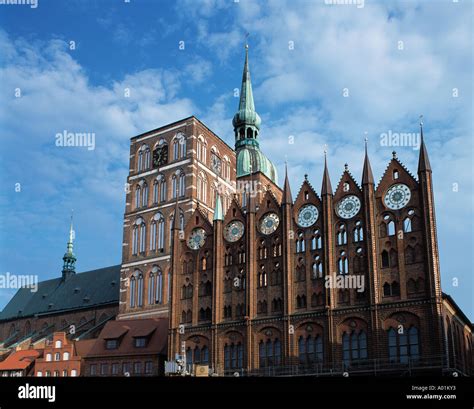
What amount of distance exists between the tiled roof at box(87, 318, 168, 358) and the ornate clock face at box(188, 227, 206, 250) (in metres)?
11.2

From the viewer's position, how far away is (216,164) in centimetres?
9231

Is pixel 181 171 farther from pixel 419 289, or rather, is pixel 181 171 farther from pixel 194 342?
pixel 419 289

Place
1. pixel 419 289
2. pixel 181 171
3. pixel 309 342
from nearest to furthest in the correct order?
1. pixel 419 289
2. pixel 309 342
3. pixel 181 171

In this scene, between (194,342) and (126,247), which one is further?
(126,247)

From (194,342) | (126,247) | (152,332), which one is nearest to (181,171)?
(126,247)

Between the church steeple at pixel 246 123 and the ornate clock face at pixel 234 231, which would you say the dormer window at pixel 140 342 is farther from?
the church steeple at pixel 246 123

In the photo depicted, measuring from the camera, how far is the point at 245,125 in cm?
11231

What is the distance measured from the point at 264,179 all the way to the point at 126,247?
1149 inches

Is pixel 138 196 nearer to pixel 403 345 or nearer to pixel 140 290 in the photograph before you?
pixel 140 290

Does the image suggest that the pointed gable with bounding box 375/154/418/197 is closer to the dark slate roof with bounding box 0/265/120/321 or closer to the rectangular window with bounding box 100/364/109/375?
the rectangular window with bounding box 100/364/109/375

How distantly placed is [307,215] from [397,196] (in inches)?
345

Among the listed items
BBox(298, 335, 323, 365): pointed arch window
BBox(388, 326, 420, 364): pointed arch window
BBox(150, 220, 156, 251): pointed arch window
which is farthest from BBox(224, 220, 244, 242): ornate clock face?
BBox(150, 220, 156, 251): pointed arch window

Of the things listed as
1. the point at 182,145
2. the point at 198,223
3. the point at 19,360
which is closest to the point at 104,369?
the point at 198,223

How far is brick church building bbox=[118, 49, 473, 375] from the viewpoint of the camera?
179 ft
